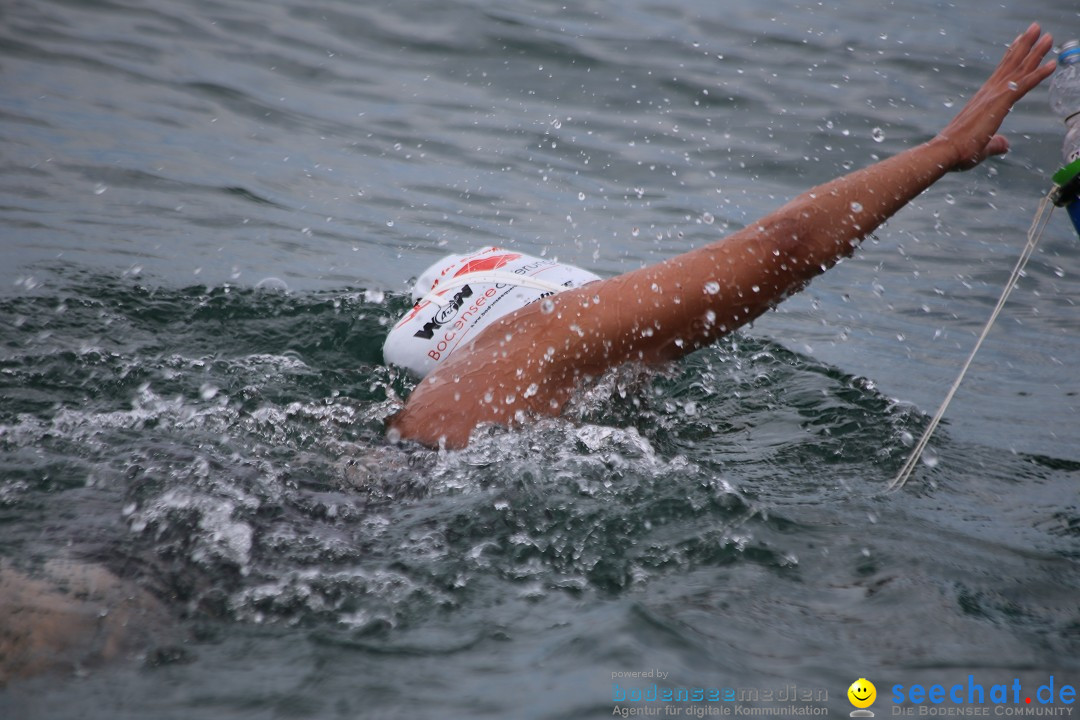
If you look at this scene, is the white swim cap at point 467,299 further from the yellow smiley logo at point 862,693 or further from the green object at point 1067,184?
the yellow smiley logo at point 862,693

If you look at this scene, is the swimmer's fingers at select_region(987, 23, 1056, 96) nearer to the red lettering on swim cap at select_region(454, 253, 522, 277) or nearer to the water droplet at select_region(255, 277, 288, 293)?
the red lettering on swim cap at select_region(454, 253, 522, 277)

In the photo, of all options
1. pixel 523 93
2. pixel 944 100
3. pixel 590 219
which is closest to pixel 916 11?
pixel 944 100

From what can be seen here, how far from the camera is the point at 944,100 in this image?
10164 millimetres

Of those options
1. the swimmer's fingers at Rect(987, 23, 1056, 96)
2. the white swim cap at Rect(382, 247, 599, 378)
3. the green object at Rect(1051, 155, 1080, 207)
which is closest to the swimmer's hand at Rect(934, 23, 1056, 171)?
the swimmer's fingers at Rect(987, 23, 1056, 96)

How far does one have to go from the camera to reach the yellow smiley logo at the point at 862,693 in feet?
8.01

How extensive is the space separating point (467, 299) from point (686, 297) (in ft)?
3.14

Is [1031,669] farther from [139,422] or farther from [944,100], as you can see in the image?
[944,100]

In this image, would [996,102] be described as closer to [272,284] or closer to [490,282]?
[490,282]

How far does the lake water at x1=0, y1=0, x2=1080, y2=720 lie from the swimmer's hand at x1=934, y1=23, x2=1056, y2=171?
124 centimetres

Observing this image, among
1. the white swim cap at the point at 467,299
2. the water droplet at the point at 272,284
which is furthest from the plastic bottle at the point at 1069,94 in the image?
the water droplet at the point at 272,284

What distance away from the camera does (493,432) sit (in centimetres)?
377

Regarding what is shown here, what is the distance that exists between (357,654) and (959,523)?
2152mm

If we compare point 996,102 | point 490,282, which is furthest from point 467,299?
point 996,102

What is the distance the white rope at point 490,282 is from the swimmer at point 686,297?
22 cm
